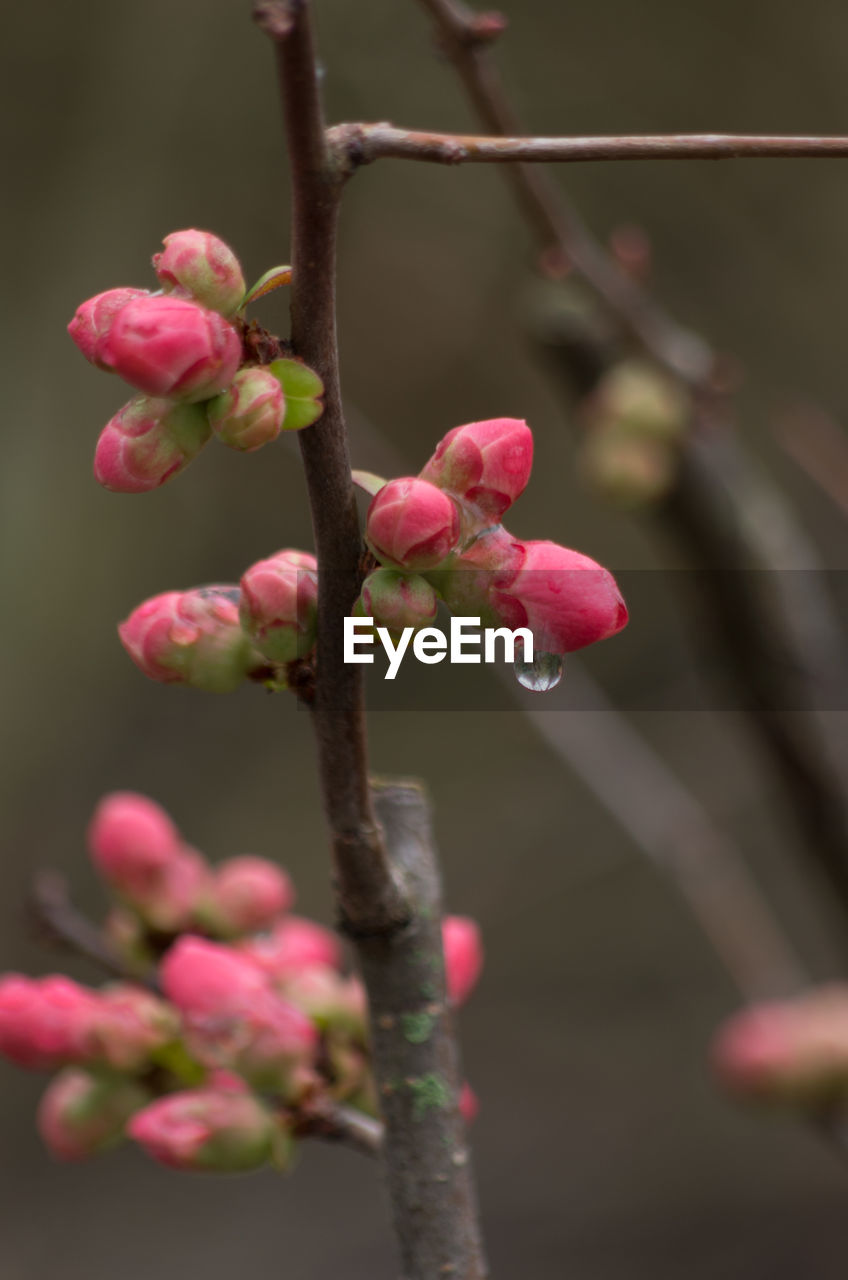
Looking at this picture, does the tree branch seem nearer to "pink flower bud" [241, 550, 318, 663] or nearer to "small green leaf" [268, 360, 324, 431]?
"small green leaf" [268, 360, 324, 431]

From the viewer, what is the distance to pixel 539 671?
1.79 ft

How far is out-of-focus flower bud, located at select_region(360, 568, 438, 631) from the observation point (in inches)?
19.9

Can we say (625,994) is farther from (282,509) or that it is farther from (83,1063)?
(83,1063)

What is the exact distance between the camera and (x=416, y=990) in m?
0.64

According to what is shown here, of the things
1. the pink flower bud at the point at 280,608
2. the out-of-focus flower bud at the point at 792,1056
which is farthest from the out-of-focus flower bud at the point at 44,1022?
the out-of-focus flower bud at the point at 792,1056

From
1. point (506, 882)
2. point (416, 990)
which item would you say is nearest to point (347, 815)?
point (416, 990)

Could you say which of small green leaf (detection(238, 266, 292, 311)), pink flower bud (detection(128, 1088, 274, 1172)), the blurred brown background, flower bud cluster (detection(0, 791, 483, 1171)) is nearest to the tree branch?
small green leaf (detection(238, 266, 292, 311))

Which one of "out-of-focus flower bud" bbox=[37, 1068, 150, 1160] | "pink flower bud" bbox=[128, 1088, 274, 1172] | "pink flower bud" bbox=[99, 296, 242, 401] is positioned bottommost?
"pink flower bud" bbox=[128, 1088, 274, 1172]

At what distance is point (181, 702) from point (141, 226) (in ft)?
5.29

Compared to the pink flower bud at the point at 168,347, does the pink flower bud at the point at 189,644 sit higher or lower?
lower

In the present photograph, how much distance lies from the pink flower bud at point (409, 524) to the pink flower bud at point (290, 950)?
0.45 m

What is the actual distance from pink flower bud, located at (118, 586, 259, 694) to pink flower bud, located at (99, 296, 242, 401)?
136 millimetres

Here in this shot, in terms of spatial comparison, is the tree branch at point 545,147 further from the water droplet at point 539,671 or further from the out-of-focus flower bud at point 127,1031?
the out-of-focus flower bud at point 127,1031

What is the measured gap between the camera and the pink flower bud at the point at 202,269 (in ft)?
1.65
